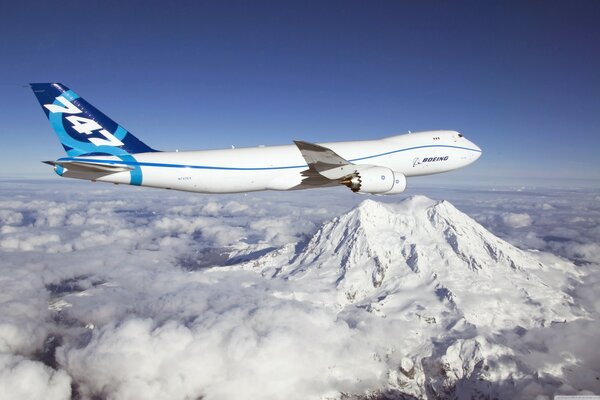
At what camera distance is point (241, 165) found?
2023 cm

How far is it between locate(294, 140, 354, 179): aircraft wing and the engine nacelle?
55 centimetres

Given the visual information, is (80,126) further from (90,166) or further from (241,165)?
(241,165)

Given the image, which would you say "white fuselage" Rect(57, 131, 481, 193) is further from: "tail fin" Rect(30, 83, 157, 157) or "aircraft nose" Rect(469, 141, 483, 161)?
"aircraft nose" Rect(469, 141, 483, 161)

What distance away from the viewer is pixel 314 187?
2114cm

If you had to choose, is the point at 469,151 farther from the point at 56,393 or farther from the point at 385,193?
the point at 56,393

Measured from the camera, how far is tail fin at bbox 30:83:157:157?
1814 cm

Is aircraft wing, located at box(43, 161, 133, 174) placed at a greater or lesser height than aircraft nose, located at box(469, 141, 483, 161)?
lesser

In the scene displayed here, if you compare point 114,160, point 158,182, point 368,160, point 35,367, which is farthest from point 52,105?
point 35,367

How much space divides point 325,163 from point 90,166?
1252 centimetres

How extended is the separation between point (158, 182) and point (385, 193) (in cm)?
1361

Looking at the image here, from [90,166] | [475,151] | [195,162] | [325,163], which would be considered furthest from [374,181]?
[90,166]

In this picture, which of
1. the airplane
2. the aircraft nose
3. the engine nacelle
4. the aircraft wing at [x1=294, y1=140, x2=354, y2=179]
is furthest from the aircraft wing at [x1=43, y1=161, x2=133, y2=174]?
the aircraft nose

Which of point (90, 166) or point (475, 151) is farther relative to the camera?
point (475, 151)

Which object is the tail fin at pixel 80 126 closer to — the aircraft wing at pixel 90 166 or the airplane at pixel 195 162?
the airplane at pixel 195 162
